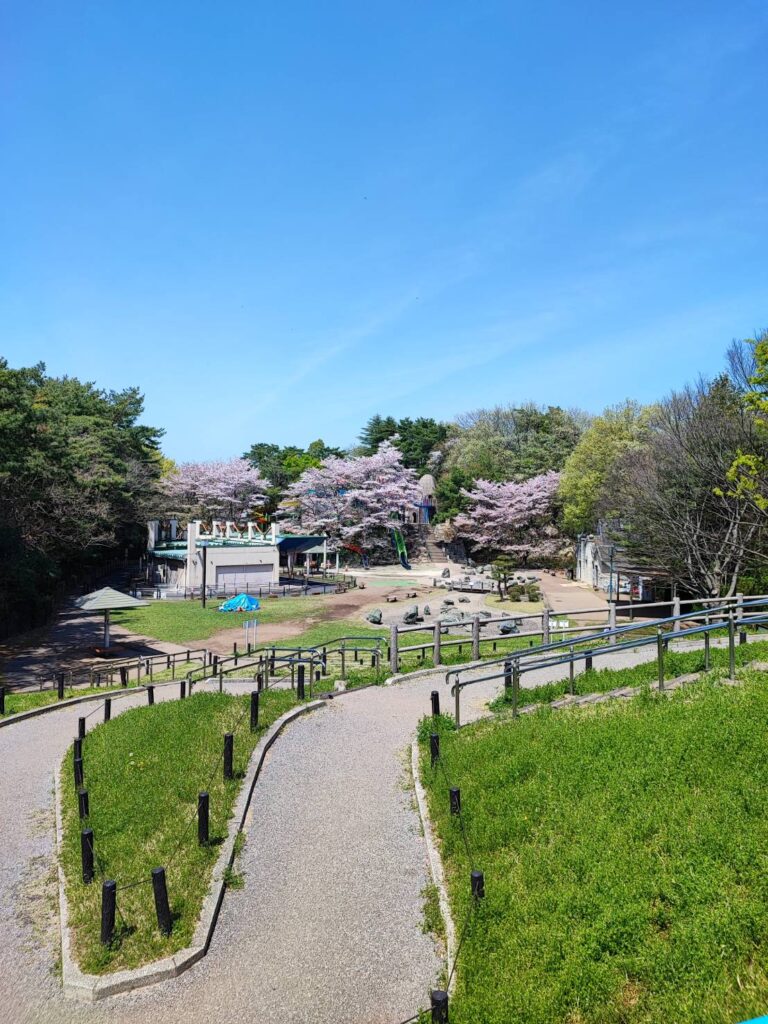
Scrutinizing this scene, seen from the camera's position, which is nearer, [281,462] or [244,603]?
[244,603]

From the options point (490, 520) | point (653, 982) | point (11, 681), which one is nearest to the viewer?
point (653, 982)

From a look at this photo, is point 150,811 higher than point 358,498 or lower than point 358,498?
lower

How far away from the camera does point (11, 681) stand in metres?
23.5

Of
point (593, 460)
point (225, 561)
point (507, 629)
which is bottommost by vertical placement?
point (507, 629)

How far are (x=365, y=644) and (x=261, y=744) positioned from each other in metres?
17.4

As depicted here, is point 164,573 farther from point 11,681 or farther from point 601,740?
point 601,740

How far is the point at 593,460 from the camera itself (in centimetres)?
5256

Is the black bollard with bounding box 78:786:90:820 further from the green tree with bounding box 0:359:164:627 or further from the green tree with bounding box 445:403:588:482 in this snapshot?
the green tree with bounding box 445:403:588:482

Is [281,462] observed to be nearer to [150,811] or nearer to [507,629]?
[507,629]

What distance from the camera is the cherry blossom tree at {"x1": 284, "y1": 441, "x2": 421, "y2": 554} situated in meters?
67.2

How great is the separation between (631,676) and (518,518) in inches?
1947

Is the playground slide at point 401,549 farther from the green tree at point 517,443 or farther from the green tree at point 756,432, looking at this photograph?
the green tree at point 756,432

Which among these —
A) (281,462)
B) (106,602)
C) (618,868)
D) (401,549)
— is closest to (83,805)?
(618,868)

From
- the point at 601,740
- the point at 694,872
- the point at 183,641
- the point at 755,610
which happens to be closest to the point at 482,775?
the point at 601,740
